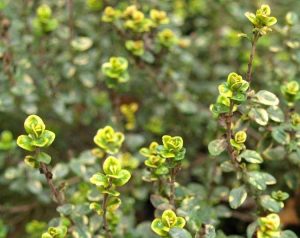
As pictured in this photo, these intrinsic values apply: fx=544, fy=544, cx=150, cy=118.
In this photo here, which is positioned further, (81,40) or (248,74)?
(81,40)

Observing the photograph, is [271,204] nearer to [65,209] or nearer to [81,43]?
[65,209]

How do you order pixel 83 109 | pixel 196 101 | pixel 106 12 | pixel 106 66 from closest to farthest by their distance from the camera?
pixel 106 66 → pixel 106 12 → pixel 196 101 → pixel 83 109

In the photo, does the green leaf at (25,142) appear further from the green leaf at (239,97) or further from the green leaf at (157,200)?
the green leaf at (239,97)

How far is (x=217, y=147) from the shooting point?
1345 millimetres

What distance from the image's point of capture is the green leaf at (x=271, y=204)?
1363 millimetres

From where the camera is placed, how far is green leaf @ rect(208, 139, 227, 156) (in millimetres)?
1334

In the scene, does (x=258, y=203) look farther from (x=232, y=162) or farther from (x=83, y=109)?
(x=83, y=109)

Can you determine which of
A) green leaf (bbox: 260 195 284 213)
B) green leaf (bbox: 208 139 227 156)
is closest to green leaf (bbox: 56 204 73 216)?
green leaf (bbox: 208 139 227 156)

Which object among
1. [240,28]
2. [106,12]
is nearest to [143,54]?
[106,12]

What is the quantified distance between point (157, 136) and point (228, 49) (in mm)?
472

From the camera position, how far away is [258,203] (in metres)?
1.42

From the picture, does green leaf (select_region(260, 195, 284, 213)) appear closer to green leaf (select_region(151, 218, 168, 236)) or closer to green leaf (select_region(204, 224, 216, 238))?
green leaf (select_region(204, 224, 216, 238))

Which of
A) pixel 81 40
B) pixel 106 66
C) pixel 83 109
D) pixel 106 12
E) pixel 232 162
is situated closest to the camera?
pixel 232 162

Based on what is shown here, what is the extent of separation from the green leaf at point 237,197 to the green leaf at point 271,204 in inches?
1.9
